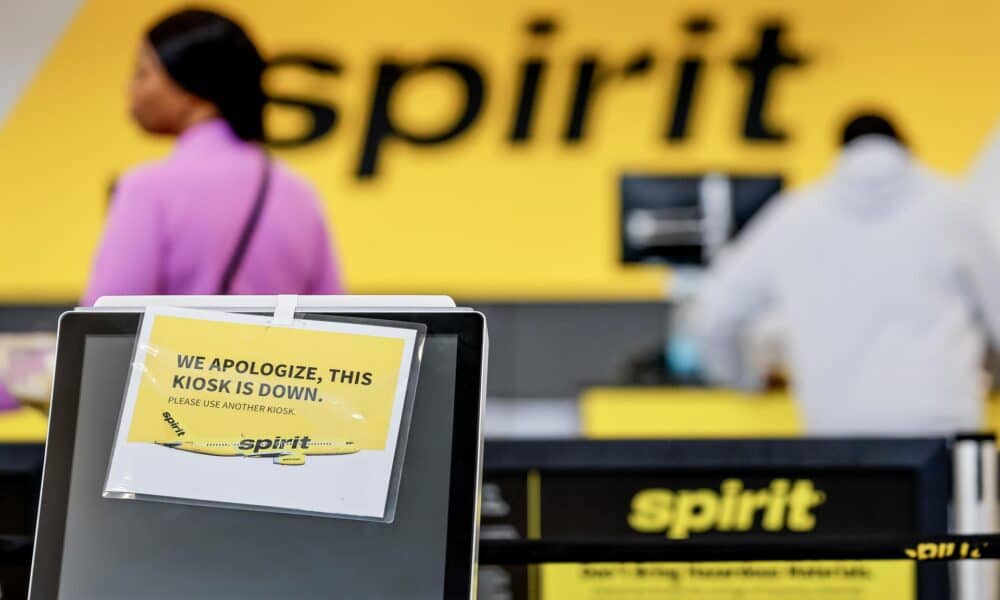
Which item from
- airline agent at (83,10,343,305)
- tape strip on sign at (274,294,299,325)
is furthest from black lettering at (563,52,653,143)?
tape strip on sign at (274,294,299,325)

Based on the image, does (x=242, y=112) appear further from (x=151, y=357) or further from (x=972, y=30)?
(x=972, y=30)

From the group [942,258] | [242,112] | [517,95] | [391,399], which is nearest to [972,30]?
[517,95]

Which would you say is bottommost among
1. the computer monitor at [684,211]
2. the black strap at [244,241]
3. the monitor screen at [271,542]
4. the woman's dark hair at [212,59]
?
the monitor screen at [271,542]

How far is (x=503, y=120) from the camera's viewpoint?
543 centimetres

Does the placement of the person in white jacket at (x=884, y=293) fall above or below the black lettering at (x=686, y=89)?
below

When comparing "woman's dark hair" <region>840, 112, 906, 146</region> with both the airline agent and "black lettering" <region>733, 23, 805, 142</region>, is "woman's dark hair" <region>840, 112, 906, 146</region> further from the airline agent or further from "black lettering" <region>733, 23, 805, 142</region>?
"black lettering" <region>733, 23, 805, 142</region>

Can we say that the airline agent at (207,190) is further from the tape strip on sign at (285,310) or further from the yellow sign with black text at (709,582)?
the tape strip on sign at (285,310)

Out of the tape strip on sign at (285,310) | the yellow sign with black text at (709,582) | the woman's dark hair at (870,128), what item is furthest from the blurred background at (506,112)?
the tape strip on sign at (285,310)

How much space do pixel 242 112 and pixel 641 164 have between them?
357 centimetres

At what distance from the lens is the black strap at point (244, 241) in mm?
1904

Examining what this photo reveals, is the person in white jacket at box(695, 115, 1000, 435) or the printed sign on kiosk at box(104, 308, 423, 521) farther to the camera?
the person in white jacket at box(695, 115, 1000, 435)

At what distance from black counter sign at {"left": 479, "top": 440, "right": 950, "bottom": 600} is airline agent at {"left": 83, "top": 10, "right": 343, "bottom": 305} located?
1.58 ft

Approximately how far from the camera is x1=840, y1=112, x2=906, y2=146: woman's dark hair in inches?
109

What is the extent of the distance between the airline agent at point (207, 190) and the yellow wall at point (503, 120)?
3.41 m
